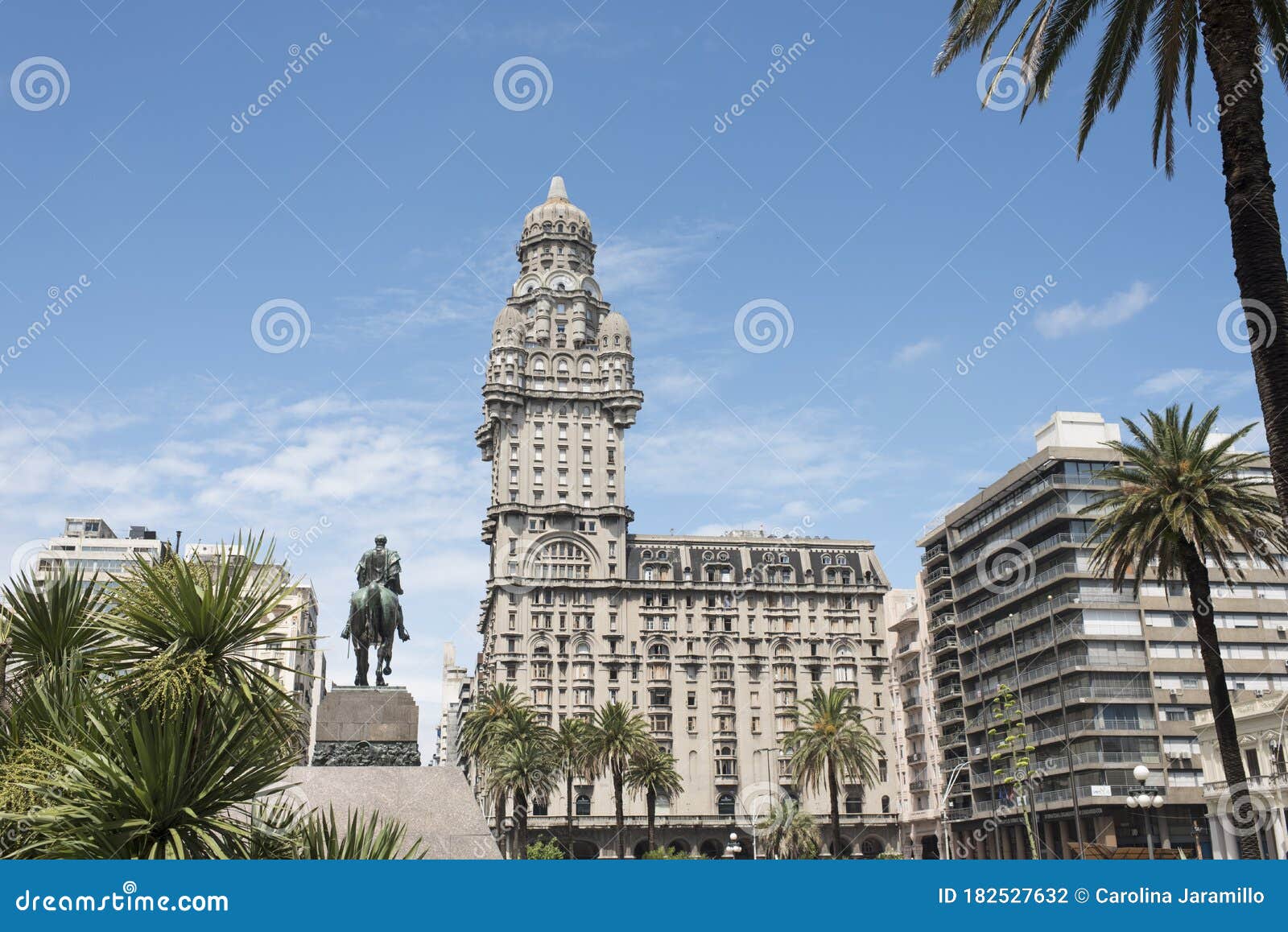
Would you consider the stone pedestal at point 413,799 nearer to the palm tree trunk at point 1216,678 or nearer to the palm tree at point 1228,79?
the palm tree at point 1228,79

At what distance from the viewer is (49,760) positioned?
1363 cm

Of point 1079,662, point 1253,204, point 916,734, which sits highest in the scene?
point 1079,662

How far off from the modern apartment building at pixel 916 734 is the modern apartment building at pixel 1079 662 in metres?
8.60

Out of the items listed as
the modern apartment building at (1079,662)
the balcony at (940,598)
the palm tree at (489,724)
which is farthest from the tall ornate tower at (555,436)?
the modern apartment building at (1079,662)

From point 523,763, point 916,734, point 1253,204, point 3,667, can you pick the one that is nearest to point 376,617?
point 3,667

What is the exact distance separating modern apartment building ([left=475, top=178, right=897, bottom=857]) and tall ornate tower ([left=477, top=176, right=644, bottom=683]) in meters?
0.19

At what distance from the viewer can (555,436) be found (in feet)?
404

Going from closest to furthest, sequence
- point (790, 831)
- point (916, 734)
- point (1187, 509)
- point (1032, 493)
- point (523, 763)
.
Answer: point (1187, 509) < point (523, 763) < point (1032, 493) < point (790, 831) < point (916, 734)

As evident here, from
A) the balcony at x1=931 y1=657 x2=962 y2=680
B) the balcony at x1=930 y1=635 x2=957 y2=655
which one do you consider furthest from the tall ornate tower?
the balcony at x1=931 y1=657 x2=962 y2=680

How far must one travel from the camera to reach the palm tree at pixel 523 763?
75125 mm

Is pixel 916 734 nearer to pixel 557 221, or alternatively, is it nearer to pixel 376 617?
pixel 557 221

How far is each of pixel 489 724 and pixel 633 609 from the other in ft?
122

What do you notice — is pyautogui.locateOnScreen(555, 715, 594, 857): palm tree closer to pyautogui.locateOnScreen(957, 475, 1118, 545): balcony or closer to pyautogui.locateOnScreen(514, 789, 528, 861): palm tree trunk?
pyautogui.locateOnScreen(514, 789, 528, 861): palm tree trunk

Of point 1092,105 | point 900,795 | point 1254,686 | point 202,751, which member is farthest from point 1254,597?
point 202,751
